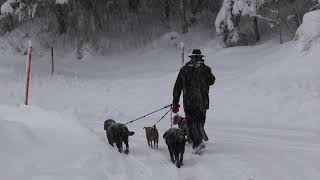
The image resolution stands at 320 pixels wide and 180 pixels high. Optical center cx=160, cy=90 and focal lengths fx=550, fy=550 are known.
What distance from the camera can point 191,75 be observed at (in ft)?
30.6

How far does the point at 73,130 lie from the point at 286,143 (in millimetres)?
3937

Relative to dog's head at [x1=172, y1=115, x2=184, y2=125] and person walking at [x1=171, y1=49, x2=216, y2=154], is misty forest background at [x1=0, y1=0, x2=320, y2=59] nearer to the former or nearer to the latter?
dog's head at [x1=172, y1=115, x2=184, y2=125]

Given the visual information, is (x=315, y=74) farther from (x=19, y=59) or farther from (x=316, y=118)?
(x=19, y=59)

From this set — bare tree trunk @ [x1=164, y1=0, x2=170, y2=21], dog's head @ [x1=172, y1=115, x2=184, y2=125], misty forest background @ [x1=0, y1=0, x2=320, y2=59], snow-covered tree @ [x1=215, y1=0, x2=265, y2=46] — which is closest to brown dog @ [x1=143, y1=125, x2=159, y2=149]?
dog's head @ [x1=172, y1=115, x2=184, y2=125]

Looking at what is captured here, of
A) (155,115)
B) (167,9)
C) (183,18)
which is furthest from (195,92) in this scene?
(167,9)

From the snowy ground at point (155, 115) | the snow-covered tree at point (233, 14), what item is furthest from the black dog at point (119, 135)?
the snow-covered tree at point (233, 14)

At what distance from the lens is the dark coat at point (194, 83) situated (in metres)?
9.32

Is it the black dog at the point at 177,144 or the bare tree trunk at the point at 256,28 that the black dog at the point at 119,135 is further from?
the bare tree trunk at the point at 256,28

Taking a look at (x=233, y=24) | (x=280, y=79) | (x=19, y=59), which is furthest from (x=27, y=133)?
(x=19, y=59)

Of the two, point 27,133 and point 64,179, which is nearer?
point 64,179

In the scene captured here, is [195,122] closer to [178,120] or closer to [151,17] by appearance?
[178,120]

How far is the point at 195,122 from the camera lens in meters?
9.48

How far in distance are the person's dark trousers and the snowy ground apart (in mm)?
341

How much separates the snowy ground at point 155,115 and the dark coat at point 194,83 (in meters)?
0.87
